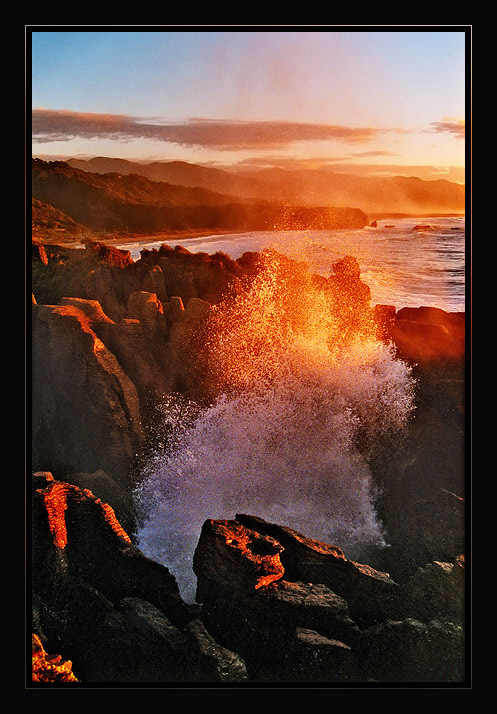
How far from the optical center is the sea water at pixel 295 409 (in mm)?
4598

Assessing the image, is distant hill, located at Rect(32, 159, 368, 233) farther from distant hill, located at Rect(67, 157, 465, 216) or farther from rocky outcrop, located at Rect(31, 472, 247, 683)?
rocky outcrop, located at Rect(31, 472, 247, 683)

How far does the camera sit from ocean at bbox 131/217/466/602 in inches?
181

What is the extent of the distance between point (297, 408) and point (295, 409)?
16mm

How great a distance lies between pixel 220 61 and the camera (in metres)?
4.55

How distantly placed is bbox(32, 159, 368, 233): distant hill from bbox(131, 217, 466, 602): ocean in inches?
4.4

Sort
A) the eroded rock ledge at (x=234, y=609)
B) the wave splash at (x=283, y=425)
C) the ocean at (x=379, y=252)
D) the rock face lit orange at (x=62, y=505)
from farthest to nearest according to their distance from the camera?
the ocean at (x=379, y=252)
the wave splash at (x=283, y=425)
the rock face lit orange at (x=62, y=505)
the eroded rock ledge at (x=234, y=609)

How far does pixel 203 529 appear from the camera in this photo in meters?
4.50

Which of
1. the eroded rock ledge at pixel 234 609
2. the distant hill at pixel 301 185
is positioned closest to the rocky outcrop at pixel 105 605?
the eroded rock ledge at pixel 234 609

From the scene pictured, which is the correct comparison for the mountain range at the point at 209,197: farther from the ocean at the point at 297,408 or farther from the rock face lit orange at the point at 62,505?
the rock face lit orange at the point at 62,505

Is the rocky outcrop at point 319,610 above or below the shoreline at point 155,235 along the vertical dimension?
below

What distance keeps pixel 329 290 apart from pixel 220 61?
166 cm

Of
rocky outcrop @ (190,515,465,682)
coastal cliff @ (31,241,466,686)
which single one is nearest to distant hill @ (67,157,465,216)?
coastal cliff @ (31,241,466,686)
